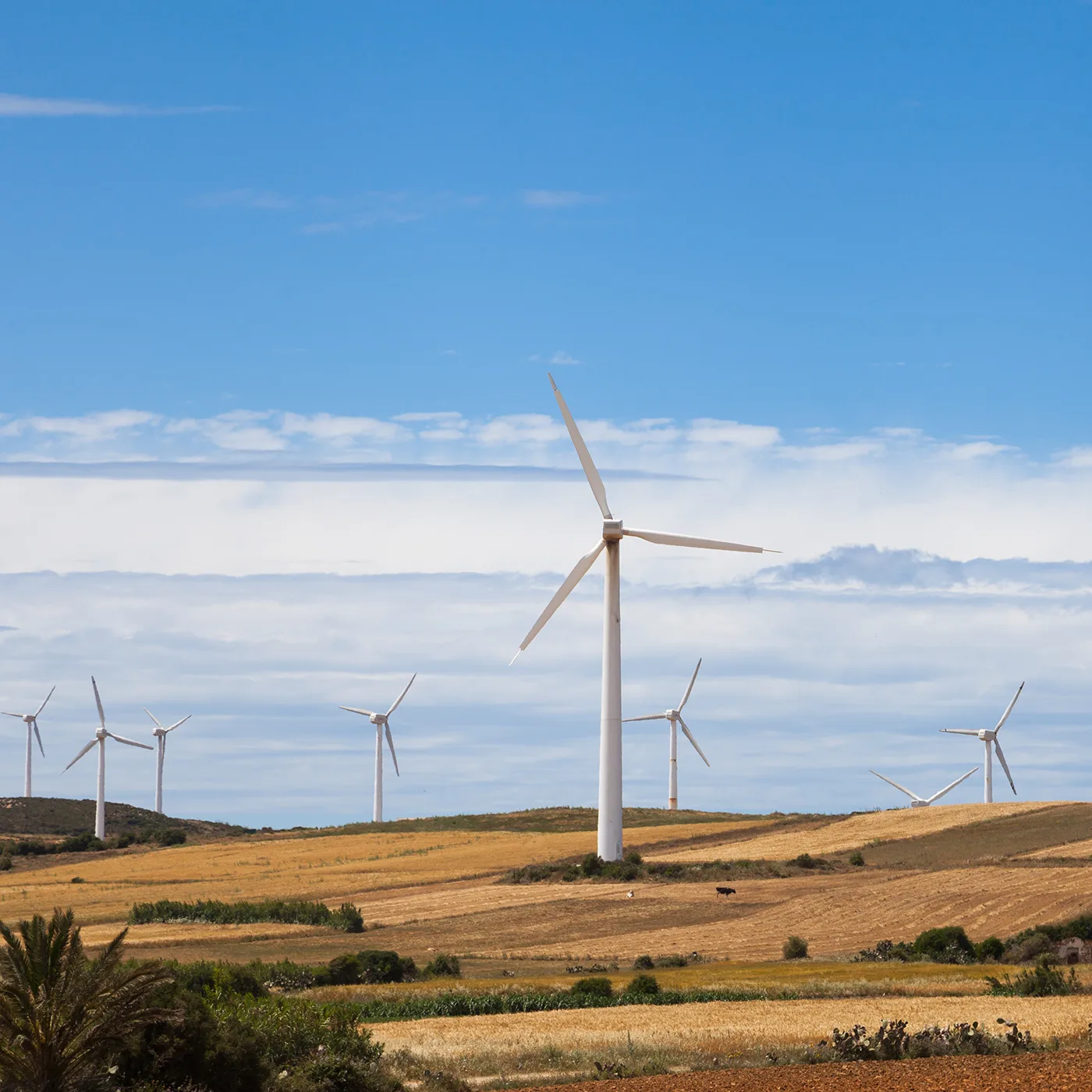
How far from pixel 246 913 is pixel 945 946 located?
34254mm

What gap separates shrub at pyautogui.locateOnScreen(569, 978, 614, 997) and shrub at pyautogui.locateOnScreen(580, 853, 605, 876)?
4274 centimetres

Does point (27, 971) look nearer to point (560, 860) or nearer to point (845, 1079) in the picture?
point (845, 1079)

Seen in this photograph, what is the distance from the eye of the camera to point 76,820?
6831 inches

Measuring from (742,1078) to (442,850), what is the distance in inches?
3506

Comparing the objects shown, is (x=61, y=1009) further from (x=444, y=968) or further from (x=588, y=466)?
(x=588, y=466)

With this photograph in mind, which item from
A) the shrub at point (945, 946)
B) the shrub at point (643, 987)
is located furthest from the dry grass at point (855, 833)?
the shrub at point (643, 987)

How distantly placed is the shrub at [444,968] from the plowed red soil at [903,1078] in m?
26.4

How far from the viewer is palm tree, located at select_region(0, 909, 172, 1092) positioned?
19.0m

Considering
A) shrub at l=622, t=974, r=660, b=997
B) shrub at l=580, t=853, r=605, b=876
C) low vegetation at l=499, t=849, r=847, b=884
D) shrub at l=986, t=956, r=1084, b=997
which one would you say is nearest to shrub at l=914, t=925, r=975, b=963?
shrub at l=986, t=956, r=1084, b=997

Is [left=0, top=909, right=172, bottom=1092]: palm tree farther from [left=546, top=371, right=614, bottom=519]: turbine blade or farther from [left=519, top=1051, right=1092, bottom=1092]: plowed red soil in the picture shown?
[left=546, top=371, right=614, bottom=519]: turbine blade

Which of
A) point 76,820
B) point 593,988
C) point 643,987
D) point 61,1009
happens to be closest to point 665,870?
point 643,987

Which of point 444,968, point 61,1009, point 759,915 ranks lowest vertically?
point 444,968

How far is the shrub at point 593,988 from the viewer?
40.9 m

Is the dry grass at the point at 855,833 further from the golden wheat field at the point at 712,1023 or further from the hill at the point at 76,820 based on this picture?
the hill at the point at 76,820
